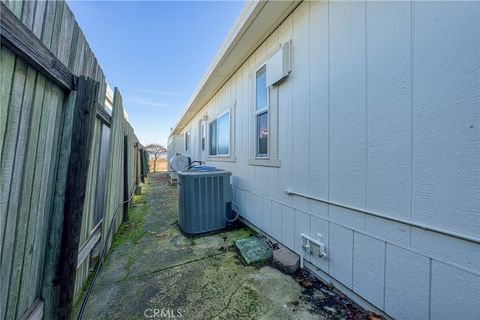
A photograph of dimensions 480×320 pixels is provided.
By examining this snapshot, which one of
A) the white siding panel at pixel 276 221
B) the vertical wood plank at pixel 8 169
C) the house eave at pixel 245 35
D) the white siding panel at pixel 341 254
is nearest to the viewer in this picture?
the vertical wood plank at pixel 8 169

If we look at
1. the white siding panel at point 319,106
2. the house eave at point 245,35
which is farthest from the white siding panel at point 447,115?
the house eave at point 245,35

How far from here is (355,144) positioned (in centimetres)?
168

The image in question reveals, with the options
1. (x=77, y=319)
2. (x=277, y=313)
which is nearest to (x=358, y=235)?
(x=277, y=313)

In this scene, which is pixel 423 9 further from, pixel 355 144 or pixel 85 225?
pixel 85 225

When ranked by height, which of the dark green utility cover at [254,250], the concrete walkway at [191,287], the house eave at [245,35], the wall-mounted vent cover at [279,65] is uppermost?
the house eave at [245,35]

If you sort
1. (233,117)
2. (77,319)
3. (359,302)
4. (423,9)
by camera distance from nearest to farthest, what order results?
1. (423,9)
2. (77,319)
3. (359,302)
4. (233,117)

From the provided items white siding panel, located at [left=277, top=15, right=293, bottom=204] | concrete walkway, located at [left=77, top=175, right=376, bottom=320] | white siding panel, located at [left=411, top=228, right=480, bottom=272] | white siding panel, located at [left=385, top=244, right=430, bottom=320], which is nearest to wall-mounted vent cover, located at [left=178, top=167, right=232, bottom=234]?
concrete walkway, located at [left=77, top=175, right=376, bottom=320]

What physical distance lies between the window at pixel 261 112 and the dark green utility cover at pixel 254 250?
1.27 meters

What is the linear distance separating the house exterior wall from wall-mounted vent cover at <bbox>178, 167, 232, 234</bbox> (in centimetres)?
136

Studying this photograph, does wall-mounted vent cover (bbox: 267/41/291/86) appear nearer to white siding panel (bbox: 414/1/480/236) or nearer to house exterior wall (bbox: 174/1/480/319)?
house exterior wall (bbox: 174/1/480/319)

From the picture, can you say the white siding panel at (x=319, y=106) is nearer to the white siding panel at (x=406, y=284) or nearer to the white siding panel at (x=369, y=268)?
the white siding panel at (x=369, y=268)

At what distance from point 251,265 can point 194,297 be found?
767 millimetres

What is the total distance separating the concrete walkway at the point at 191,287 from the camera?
1.60 m

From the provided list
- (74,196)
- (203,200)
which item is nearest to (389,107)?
(74,196)
